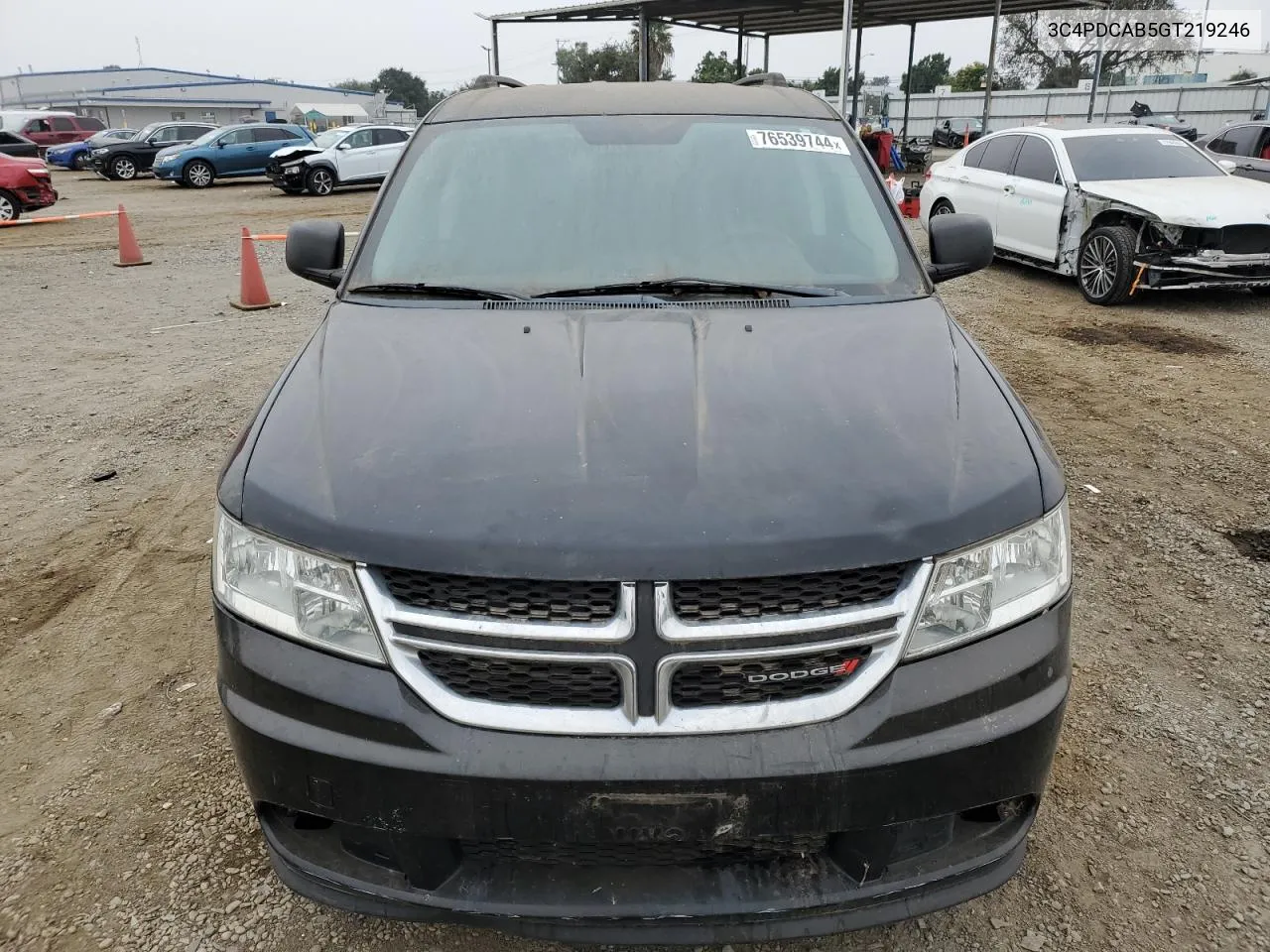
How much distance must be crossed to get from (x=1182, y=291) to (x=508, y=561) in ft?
32.5

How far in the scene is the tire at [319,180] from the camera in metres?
20.8

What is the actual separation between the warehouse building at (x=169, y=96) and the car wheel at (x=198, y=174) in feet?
147

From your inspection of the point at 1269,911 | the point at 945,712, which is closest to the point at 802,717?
the point at 945,712

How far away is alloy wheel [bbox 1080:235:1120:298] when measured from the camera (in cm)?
851

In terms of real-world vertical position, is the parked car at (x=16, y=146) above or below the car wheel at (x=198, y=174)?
above

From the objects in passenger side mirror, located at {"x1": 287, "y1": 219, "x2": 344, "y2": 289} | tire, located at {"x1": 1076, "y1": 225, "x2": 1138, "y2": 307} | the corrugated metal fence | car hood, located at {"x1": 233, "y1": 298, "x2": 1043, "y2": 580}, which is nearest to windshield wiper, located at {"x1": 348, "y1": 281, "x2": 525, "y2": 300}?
car hood, located at {"x1": 233, "y1": 298, "x2": 1043, "y2": 580}

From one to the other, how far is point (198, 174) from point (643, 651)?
25721 millimetres

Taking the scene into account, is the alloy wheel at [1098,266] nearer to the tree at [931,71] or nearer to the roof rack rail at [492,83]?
the roof rack rail at [492,83]

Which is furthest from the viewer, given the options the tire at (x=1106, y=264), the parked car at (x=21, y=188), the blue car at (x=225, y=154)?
the blue car at (x=225, y=154)

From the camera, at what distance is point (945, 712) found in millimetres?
1662

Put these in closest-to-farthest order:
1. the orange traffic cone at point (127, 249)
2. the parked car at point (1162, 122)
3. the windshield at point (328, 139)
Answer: the orange traffic cone at point (127, 249), the parked car at point (1162, 122), the windshield at point (328, 139)

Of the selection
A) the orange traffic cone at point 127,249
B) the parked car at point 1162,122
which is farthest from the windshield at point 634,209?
the parked car at point 1162,122

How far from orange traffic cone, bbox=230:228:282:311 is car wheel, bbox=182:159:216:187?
1672cm

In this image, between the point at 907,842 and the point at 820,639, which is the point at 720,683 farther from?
the point at 907,842
